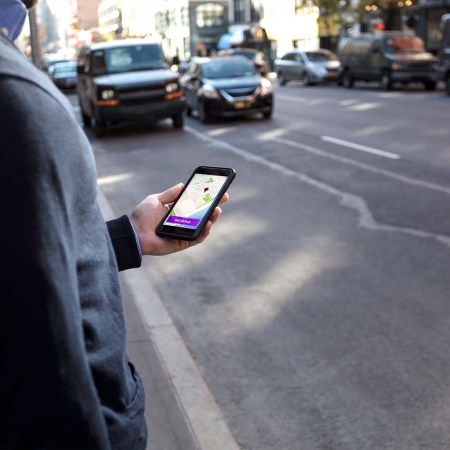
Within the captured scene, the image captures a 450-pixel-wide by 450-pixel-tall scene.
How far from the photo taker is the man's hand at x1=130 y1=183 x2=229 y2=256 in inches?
71.3

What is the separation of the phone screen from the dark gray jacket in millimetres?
662

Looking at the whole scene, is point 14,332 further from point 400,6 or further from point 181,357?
point 400,6

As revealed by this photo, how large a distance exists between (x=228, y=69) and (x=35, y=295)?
20.1 metres

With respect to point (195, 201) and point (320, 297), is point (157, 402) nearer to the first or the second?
point (320, 297)

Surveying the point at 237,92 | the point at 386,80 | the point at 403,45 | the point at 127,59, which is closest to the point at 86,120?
the point at 127,59

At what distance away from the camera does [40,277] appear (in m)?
1.07

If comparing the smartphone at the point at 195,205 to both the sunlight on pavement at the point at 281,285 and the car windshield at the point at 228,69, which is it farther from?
the car windshield at the point at 228,69

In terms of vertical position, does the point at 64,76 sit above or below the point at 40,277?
below

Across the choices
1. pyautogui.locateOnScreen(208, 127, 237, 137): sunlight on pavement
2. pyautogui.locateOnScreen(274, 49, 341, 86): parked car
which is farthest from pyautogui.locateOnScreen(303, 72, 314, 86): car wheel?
pyautogui.locateOnScreen(208, 127, 237, 137): sunlight on pavement

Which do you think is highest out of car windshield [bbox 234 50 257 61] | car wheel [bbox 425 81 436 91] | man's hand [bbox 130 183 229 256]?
man's hand [bbox 130 183 229 256]

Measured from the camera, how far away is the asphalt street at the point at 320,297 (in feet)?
13.0

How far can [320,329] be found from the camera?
5.14 meters

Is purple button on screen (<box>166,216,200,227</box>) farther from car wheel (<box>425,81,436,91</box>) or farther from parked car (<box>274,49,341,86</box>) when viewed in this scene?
parked car (<box>274,49,341,86</box>)

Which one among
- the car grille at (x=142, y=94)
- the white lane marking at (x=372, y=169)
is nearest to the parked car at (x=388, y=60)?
the car grille at (x=142, y=94)
